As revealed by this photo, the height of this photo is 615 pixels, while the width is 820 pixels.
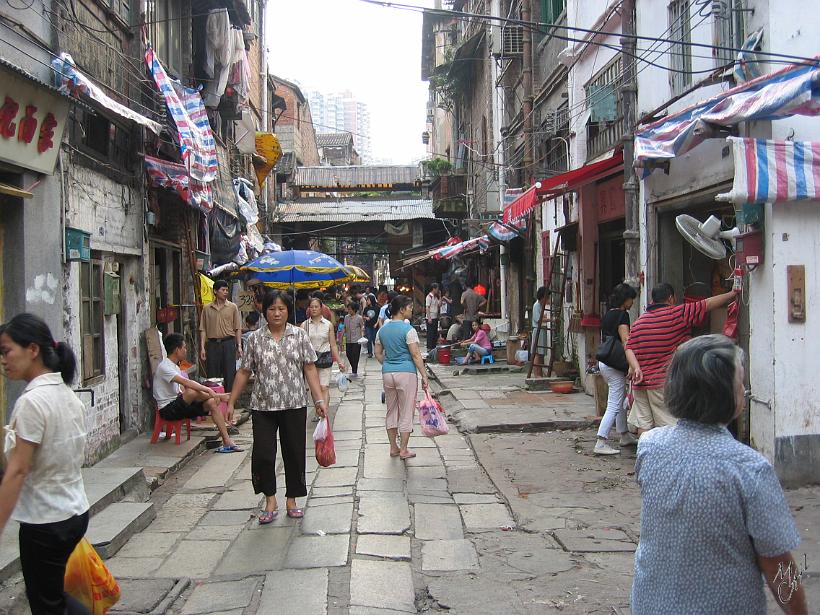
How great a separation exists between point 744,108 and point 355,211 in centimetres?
2622

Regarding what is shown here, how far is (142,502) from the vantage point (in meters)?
6.60

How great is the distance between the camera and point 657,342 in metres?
7.26

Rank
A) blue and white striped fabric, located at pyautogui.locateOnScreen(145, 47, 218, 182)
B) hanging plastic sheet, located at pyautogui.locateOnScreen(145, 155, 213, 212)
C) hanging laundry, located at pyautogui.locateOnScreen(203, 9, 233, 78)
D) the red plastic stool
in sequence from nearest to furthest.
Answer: the red plastic stool → blue and white striped fabric, located at pyautogui.locateOnScreen(145, 47, 218, 182) → hanging plastic sheet, located at pyautogui.locateOnScreen(145, 155, 213, 212) → hanging laundry, located at pyautogui.locateOnScreen(203, 9, 233, 78)

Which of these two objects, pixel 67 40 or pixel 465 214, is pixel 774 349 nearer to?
pixel 67 40

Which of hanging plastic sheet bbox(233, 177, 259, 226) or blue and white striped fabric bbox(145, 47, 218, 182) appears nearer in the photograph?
blue and white striped fabric bbox(145, 47, 218, 182)

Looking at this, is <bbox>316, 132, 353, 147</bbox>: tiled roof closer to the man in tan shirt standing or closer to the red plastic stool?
the man in tan shirt standing

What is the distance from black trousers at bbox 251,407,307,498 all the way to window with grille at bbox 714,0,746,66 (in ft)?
16.9

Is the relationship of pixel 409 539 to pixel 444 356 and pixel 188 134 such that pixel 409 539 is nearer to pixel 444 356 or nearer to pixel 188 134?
pixel 188 134

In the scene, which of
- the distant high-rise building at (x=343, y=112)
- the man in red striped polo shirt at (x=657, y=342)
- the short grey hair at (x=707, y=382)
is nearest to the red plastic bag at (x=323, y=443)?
the man in red striped polo shirt at (x=657, y=342)

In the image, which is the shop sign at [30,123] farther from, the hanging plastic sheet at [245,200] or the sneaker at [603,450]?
the hanging plastic sheet at [245,200]

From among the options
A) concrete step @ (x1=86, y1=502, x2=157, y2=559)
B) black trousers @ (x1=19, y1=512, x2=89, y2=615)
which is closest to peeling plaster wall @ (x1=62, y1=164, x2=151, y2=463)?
concrete step @ (x1=86, y1=502, x2=157, y2=559)

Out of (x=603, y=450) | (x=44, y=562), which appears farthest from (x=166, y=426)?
(x=44, y=562)

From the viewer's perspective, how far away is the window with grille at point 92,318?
8.34 meters

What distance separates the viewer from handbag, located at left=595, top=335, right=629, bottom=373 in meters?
8.09
